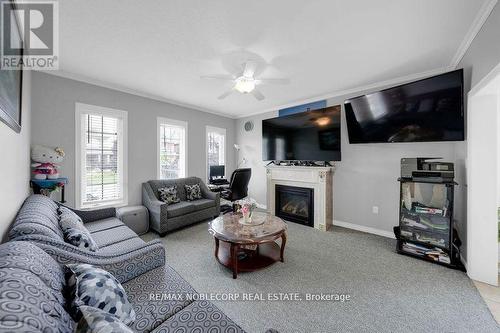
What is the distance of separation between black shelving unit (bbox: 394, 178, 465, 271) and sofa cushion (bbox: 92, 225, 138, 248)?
351 cm

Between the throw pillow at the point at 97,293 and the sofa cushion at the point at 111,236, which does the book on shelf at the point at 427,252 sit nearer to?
the throw pillow at the point at 97,293

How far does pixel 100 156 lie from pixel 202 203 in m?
1.95

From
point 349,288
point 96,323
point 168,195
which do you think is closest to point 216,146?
point 168,195

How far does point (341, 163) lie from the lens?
12.3 ft

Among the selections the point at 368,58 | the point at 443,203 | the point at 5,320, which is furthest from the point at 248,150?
the point at 5,320

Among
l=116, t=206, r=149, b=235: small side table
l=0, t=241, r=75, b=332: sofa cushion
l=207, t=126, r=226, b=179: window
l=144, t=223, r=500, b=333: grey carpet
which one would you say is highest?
l=207, t=126, r=226, b=179: window

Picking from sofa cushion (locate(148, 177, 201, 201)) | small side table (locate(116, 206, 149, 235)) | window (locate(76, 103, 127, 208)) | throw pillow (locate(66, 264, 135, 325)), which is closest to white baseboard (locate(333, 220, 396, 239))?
sofa cushion (locate(148, 177, 201, 201))

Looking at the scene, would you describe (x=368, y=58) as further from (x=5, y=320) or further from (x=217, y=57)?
(x=5, y=320)

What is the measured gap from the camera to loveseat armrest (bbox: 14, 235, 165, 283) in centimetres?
116

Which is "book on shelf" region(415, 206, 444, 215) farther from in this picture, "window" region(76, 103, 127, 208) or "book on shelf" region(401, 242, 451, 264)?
"window" region(76, 103, 127, 208)

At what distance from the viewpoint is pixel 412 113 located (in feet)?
8.93

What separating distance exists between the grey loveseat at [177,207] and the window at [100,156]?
49 cm

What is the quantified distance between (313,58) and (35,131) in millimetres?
3902

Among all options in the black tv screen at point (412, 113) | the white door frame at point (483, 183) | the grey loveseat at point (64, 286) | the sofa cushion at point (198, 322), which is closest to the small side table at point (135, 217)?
the grey loveseat at point (64, 286)
